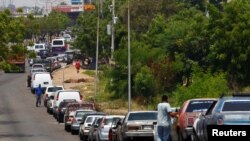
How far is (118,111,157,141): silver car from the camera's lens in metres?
35.4

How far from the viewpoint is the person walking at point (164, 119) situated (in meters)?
26.2

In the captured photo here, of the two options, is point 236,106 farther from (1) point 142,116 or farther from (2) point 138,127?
(1) point 142,116

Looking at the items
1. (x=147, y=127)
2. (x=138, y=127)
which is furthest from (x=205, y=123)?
(x=147, y=127)

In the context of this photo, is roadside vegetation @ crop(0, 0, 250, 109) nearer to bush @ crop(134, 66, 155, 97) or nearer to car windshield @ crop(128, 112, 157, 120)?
bush @ crop(134, 66, 155, 97)

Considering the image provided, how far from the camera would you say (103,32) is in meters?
108

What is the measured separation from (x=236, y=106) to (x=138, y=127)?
41.1ft

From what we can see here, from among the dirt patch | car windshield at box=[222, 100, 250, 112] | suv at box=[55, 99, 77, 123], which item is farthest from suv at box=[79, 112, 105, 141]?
the dirt patch

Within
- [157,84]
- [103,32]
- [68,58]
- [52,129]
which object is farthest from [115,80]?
[68,58]

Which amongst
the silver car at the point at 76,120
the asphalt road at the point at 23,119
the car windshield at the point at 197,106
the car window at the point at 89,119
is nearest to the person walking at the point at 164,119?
the car windshield at the point at 197,106

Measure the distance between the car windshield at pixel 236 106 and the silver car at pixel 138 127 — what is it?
39.2 ft

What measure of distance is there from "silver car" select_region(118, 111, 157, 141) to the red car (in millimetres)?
6150

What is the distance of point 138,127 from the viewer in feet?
116

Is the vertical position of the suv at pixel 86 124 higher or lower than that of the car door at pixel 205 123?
lower

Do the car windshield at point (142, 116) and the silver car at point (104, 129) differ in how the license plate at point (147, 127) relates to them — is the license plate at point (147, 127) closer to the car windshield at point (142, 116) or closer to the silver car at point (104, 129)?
the car windshield at point (142, 116)
